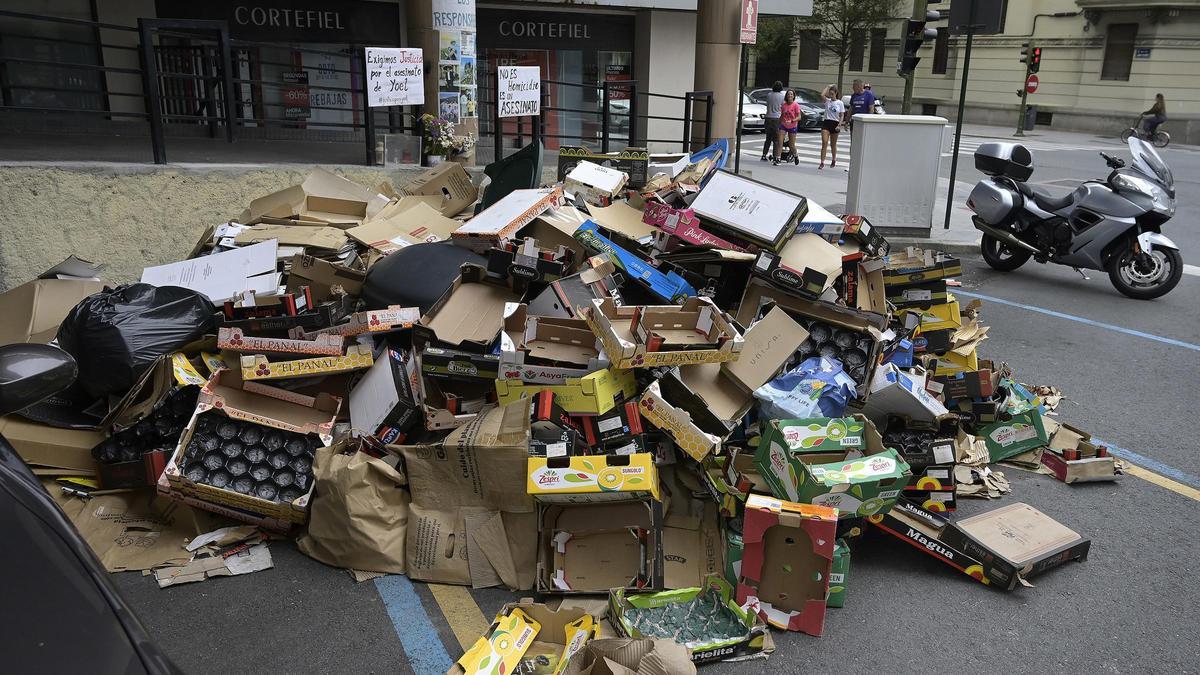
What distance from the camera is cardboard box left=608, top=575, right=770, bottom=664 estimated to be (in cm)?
328

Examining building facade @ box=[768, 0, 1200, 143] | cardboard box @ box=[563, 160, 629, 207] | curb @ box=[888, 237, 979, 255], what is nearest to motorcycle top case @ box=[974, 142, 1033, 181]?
curb @ box=[888, 237, 979, 255]

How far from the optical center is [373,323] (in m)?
4.58

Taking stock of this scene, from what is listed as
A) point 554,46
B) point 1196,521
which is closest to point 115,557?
point 1196,521

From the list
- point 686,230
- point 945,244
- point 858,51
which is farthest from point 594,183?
point 858,51

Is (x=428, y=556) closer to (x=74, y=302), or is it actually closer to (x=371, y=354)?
(x=371, y=354)

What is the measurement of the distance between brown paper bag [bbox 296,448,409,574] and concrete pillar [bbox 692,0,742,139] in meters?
10.2

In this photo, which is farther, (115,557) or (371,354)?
(371,354)

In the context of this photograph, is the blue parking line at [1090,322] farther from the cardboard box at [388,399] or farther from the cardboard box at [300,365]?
the cardboard box at [300,365]

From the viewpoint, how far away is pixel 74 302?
5.25 meters

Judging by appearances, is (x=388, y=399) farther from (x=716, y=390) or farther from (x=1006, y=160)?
(x=1006, y=160)

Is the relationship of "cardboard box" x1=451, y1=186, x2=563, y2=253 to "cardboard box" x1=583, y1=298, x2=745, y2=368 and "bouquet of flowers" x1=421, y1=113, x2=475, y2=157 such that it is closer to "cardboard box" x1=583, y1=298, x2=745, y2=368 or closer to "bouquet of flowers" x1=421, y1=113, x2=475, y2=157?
"cardboard box" x1=583, y1=298, x2=745, y2=368

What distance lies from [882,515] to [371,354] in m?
2.67

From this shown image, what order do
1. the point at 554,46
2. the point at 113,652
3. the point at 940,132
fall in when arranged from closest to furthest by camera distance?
the point at 113,652 → the point at 940,132 → the point at 554,46

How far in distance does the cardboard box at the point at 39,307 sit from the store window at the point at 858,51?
36985mm
